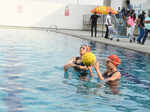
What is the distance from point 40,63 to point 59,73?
205cm

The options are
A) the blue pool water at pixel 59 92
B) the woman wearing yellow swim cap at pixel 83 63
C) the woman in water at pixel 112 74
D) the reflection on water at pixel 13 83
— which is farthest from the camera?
the woman wearing yellow swim cap at pixel 83 63

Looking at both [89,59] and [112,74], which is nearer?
[89,59]

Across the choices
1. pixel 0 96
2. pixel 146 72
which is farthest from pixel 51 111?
pixel 146 72

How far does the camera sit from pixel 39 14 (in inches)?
1660

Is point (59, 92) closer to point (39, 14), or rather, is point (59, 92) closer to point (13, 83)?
point (13, 83)

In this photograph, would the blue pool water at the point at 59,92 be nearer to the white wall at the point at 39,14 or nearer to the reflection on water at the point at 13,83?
the reflection on water at the point at 13,83

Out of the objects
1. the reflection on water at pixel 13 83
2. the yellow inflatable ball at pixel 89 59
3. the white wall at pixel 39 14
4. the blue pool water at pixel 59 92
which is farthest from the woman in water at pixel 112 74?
the white wall at pixel 39 14

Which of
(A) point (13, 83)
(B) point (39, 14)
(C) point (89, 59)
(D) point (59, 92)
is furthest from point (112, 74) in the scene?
(B) point (39, 14)

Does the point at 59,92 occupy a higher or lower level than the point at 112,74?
lower

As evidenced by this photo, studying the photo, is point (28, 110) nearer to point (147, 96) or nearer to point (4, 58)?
point (147, 96)

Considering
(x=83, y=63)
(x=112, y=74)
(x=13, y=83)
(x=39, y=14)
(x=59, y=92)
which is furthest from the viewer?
(x=39, y=14)

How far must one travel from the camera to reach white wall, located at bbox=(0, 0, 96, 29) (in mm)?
41562

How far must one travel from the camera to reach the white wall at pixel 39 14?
41.6 meters

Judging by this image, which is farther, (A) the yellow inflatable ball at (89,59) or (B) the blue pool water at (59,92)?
(A) the yellow inflatable ball at (89,59)
